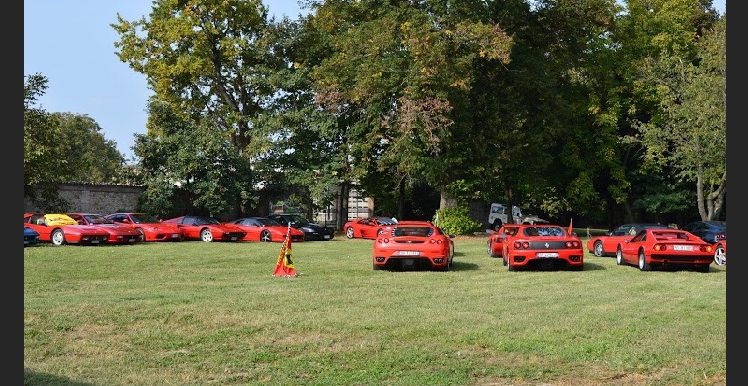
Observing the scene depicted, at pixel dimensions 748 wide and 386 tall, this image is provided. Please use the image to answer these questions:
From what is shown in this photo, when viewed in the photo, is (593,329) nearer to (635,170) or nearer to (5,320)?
(5,320)

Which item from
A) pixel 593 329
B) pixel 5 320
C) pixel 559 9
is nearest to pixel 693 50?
pixel 559 9

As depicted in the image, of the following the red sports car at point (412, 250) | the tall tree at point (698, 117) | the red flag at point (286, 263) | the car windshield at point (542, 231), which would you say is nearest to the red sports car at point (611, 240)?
the car windshield at point (542, 231)

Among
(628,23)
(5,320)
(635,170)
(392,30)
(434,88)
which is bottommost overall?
(5,320)

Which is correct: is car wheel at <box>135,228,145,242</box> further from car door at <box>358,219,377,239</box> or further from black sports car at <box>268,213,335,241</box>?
car door at <box>358,219,377,239</box>

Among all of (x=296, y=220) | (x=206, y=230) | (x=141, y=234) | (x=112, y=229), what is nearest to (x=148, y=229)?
(x=141, y=234)

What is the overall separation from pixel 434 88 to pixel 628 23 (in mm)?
18535

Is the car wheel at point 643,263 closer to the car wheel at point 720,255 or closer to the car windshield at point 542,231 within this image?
the car windshield at point 542,231

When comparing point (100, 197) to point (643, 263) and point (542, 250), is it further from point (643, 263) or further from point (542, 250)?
point (643, 263)

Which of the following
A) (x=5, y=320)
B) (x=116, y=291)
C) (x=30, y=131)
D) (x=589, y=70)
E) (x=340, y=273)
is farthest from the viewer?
(x=589, y=70)

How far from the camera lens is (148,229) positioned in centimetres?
3572

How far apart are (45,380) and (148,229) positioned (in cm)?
2905

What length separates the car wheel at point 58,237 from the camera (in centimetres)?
3044

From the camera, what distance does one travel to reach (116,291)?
14.5 meters

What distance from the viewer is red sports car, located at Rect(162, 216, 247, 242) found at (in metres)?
36.2
